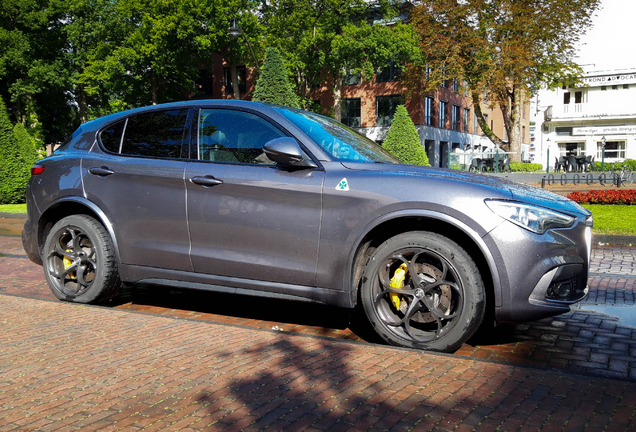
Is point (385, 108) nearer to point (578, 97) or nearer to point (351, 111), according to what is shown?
point (351, 111)

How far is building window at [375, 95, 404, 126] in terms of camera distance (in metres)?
48.6

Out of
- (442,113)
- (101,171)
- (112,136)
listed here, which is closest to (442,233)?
(101,171)

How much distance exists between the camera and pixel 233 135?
4.43 m

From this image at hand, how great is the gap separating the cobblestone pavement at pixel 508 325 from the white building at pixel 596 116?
182 feet

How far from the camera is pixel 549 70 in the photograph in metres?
32.9

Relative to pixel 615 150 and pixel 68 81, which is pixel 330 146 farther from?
pixel 615 150

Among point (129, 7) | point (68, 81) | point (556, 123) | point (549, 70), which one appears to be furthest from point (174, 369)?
point (556, 123)

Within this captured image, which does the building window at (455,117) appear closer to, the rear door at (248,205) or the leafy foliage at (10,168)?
the leafy foliage at (10,168)

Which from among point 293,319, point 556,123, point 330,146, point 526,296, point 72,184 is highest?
point 556,123

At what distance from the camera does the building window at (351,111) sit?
166ft

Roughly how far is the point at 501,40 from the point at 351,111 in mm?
19548

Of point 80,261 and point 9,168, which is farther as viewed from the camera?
point 9,168

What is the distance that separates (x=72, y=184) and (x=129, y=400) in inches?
106

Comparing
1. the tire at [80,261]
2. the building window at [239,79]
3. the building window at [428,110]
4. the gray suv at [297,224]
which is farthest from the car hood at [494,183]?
the building window at [239,79]
